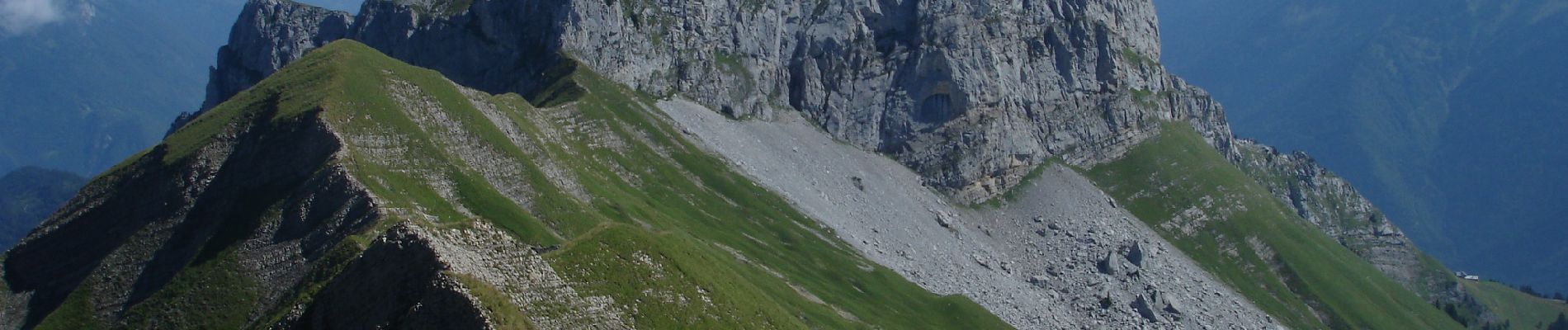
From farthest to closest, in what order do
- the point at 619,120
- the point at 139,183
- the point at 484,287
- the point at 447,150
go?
the point at 619,120 → the point at 447,150 → the point at 139,183 → the point at 484,287

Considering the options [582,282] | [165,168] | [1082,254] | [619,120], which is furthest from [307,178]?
[1082,254]

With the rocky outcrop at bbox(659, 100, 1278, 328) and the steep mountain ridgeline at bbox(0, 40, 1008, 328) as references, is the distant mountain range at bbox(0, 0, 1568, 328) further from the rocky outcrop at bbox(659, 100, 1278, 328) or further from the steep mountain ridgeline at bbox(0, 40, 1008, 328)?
the rocky outcrop at bbox(659, 100, 1278, 328)

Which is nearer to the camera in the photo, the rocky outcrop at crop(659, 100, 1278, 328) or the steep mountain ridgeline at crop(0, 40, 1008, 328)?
the steep mountain ridgeline at crop(0, 40, 1008, 328)

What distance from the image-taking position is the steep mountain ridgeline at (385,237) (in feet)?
156

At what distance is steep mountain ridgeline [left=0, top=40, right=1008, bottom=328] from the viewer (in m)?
47.7

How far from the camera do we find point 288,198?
8300 cm

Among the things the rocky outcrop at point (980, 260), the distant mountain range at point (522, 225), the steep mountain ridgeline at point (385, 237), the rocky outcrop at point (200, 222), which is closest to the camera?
the steep mountain ridgeline at point (385, 237)

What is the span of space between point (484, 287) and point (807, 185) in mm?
142347

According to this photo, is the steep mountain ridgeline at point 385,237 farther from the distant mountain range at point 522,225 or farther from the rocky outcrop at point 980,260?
the rocky outcrop at point 980,260

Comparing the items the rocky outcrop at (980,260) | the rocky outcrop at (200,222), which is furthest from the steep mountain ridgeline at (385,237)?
the rocky outcrop at (980,260)

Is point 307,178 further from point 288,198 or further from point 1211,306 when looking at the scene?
point 1211,306

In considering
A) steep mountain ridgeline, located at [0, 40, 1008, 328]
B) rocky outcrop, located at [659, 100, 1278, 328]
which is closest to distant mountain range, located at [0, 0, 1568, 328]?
steep mountain ridgeline, located at [0, 40, 1008, 328]

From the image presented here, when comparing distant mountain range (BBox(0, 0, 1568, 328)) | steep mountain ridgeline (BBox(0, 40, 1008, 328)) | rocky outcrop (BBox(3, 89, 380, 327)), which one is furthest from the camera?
rocky outcrop (BBox(3, 89, 380, 327))

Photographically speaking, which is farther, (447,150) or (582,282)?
(447,150)
